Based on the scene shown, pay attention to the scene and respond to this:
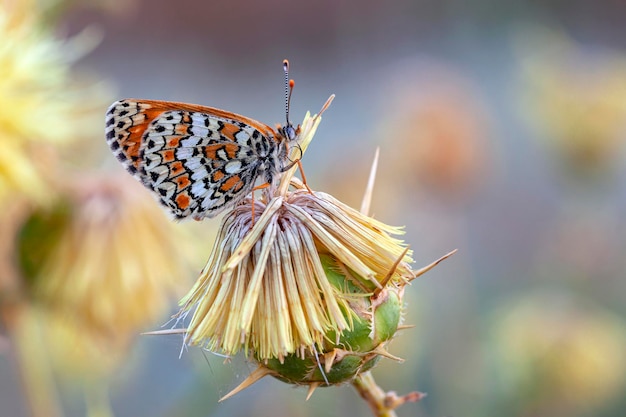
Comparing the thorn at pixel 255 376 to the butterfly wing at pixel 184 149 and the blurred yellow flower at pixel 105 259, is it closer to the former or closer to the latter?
the butterfly wing at pixel 184 149

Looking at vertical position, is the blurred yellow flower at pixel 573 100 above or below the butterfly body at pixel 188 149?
below

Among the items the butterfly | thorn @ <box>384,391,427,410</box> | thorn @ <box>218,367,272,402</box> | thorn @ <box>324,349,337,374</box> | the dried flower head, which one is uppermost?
the butterfly

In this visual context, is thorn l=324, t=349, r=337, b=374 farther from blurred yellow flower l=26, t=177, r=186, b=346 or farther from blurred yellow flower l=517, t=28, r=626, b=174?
blurred yellow flower l=517, t=28, r=626, b=174

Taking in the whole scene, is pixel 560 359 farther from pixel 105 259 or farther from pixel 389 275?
pixel 389 275

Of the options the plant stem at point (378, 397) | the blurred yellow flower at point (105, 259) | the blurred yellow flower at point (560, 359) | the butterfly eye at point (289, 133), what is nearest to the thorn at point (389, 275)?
the plant stem at point (378, 397)

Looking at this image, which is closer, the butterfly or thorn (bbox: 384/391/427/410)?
thorn (bbox: 384/391/427/410)

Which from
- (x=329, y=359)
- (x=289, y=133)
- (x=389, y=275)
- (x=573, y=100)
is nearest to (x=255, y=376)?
(x=329, y=359)

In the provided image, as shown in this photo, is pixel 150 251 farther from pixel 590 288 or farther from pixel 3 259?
pixel 590 288

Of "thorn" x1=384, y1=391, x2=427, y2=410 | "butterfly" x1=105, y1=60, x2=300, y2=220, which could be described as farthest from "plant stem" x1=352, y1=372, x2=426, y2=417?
"butterfly" x1=105, y1=60, x2=300, y2=220
